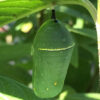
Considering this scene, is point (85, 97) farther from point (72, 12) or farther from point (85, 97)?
point (72, 12)

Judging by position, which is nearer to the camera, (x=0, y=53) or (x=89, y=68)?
(x=0, y=53)

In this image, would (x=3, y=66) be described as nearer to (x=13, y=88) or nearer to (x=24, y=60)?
(x=24, y=60)

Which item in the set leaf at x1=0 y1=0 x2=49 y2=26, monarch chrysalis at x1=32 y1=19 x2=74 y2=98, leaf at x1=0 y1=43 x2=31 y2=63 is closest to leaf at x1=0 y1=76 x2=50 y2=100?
monarch chrysalis at x1=32 y1=19 x2=74 y2=98

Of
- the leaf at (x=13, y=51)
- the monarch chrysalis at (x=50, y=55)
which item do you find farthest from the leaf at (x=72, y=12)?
the monarch chrysalis at (x=50, y=55)

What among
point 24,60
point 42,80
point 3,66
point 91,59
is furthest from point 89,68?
point 42,80

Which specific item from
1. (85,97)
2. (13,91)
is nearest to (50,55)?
(13,91)

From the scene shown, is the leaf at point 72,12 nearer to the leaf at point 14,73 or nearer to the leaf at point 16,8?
the leaf at point 14,73
